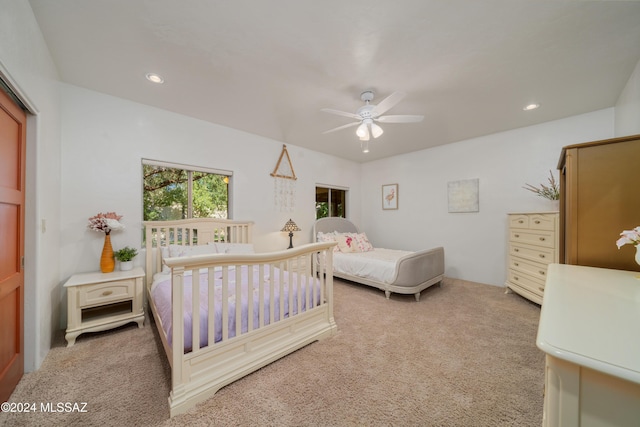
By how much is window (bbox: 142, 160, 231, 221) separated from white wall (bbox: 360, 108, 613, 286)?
3463 mm

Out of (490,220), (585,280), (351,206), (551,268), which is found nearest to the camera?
(585,280)

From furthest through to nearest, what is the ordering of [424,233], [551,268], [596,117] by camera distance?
[424,233] → [596,117] → [551,268]

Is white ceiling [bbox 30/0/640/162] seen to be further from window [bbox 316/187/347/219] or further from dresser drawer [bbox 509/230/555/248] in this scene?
window [bbox 316/187/347/219]

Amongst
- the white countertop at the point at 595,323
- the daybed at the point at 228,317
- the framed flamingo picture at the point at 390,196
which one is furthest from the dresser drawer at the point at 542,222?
the daybed at the point at 228,317

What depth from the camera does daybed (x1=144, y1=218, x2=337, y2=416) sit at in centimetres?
144

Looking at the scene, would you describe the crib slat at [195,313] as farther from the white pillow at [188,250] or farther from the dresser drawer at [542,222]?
the dresser drawer at [542,222]

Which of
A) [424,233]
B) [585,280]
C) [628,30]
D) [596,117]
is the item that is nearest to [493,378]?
[585,280]

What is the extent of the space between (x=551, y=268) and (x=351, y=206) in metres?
4.27

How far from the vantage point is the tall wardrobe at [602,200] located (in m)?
1.20

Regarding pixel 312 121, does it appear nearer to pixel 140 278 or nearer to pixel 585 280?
pixel 140 278

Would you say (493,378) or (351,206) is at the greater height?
(351,206)

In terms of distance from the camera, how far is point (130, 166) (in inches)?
107

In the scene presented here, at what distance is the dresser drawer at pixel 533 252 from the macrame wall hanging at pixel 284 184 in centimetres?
356

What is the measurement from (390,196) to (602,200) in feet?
12.9
